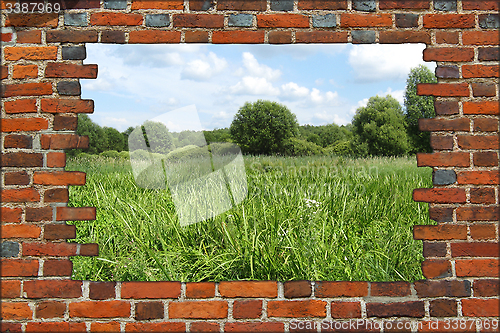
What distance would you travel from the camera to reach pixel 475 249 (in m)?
2.02

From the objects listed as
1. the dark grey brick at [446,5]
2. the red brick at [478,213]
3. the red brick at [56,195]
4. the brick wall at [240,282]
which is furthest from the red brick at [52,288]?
the dark grey brick at [446,5]

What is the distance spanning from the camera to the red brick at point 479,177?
80.0 inches

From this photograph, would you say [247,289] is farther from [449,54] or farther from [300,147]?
[300,147]

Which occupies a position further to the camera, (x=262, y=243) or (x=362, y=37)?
(x=262, y=243)

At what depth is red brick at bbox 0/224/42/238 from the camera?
6.61 feet

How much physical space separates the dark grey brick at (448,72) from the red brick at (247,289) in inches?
62.2

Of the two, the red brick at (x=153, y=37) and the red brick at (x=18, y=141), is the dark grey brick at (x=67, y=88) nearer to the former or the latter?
the red brick at (x=18, y=141)

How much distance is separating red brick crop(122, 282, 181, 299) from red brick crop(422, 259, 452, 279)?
1.46 m

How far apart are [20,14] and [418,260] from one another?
3.18 m

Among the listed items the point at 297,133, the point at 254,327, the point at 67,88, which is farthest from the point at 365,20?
the point at 297,133

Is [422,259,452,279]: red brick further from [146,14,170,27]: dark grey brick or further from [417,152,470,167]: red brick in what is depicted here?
[146,14,170,27]: dark grey brick

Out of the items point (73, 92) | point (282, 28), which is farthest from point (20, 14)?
point (282, 28)

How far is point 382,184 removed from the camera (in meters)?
4.82

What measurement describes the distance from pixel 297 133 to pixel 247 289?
7723 mm
